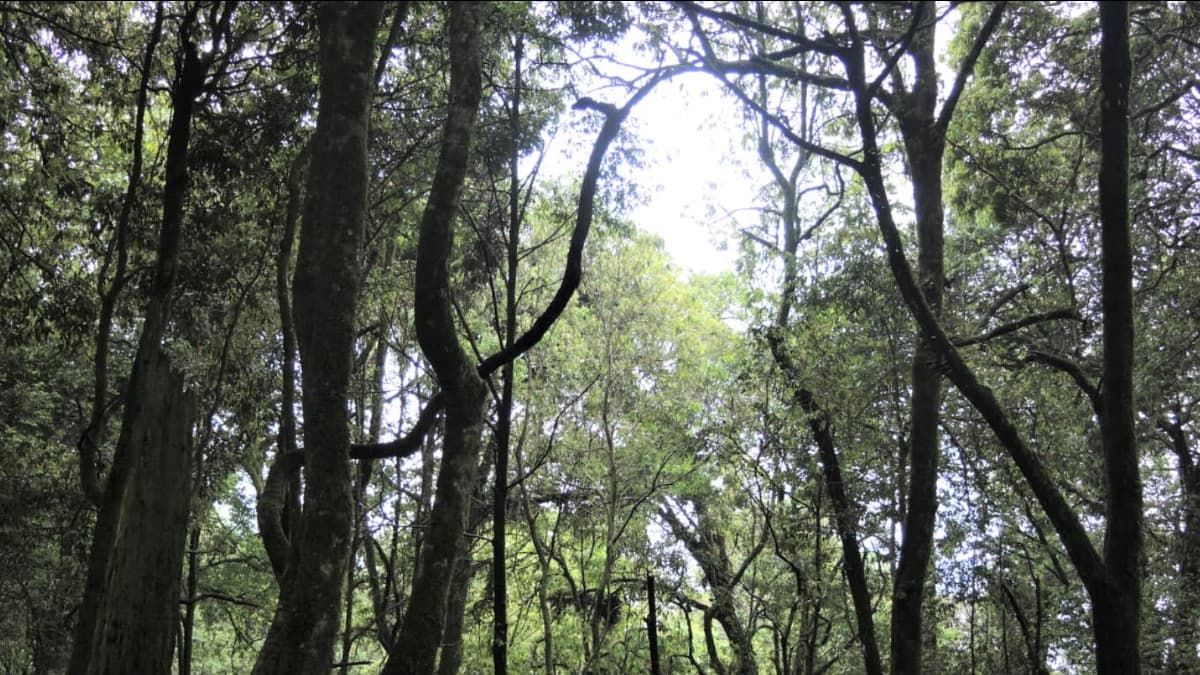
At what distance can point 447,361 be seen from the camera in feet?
21.2

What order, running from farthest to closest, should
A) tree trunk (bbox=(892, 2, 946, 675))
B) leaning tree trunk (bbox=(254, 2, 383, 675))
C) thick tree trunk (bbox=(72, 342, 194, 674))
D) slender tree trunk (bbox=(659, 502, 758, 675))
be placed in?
slender tree trunk (bbox=(659, 502, 758, 675)) < tree trunk (bbox=(892, 2, 946, 675)) < thick tree trunk (bbox=(72, 342, 194, 674)) < leaning tree trunk (bbox=(254, 2, 383, 675))

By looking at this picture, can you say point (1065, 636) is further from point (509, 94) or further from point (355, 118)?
point (355, 118)

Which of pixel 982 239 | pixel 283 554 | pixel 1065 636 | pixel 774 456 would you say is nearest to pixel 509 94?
pixel 283 554

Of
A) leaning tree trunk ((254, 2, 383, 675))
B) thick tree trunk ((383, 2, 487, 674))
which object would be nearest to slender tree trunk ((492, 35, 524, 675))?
thick tree trunk ((383, 2, 487, 674))

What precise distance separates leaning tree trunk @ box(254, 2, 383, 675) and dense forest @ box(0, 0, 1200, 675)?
0.07 feet

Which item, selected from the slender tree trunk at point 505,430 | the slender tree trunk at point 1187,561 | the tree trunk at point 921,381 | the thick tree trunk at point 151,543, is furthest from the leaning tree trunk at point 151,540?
the slender tree trunk at point 1187,561

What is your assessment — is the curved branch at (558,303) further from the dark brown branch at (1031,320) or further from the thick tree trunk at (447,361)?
the dark brown branch at (1031,320)

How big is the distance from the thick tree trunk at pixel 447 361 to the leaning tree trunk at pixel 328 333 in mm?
1096

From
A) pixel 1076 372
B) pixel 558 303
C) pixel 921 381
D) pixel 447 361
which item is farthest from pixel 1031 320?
pixel 447 361

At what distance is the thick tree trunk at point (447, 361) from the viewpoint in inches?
241

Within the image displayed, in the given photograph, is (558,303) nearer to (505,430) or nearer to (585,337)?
(505,430)

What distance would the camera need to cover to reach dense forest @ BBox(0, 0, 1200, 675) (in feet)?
20.9

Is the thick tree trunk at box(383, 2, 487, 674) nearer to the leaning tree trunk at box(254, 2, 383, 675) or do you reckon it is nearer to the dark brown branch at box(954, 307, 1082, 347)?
the leaning tree trunk at box(254, 2, 383, 675)

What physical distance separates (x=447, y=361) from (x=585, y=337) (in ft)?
25.6
